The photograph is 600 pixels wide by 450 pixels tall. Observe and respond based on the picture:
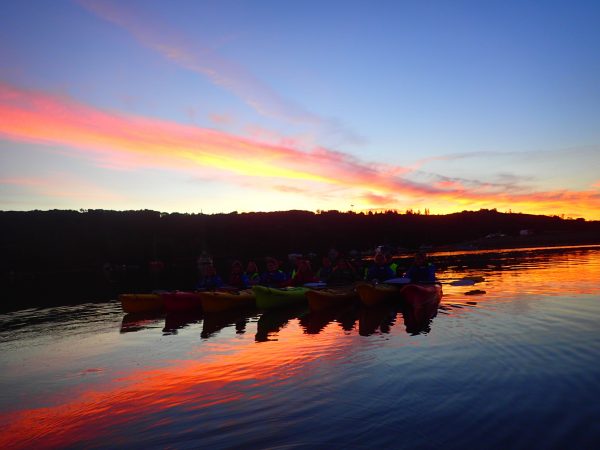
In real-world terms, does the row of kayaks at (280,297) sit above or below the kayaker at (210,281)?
below

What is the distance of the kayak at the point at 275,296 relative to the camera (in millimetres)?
17844

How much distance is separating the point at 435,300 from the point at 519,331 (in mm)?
5677

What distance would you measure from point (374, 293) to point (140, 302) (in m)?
10.4

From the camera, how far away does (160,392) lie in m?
8.29

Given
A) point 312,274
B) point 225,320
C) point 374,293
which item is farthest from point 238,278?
point 374,293

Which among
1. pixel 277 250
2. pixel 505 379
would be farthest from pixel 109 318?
pixel 277 250

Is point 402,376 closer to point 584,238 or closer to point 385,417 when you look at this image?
point 385,417

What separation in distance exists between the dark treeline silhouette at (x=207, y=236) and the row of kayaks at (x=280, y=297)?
53.4 metres

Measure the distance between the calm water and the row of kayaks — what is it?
1.52 meters

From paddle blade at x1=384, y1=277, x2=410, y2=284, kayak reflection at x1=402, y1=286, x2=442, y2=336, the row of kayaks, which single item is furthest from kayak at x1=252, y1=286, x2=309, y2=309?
kayak reflection at x1=402, y1=286, x2=442, y2=336

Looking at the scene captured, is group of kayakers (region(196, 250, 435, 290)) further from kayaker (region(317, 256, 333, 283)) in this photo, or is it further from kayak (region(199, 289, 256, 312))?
kayak (region(199, 289, 256, 312))

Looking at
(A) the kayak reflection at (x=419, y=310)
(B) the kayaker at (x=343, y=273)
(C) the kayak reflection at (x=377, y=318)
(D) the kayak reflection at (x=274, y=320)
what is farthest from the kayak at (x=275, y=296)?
(A) the kayak reflection at (x=419, y=310)

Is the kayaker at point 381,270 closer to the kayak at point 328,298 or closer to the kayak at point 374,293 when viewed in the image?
the kayak at point 328,298

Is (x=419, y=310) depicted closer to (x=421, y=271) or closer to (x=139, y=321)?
(x=421, y=271)
